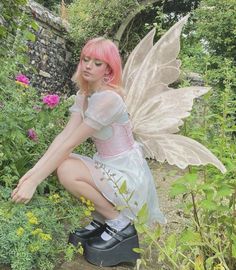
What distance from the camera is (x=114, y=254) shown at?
7.15 feet

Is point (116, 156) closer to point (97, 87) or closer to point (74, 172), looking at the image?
point (74, 172)

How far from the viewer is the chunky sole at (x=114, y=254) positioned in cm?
216

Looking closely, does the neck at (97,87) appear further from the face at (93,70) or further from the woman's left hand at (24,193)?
the woman's left hand at (24,193)

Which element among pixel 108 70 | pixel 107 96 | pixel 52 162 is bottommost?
pixel 52 162

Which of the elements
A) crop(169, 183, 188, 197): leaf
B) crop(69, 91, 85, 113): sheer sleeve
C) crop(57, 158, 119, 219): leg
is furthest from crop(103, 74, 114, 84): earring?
crop(169, 183, 188, 197): leaf

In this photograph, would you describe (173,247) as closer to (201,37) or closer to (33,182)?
(33,182)

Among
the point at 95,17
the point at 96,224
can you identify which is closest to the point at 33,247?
the point at 96,224

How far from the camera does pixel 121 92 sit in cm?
225

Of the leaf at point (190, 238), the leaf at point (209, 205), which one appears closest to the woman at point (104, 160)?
the leaf at point (190, 238)

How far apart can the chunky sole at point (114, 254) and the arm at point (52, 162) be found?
1.49 ft

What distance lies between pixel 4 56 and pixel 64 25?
4.31 m

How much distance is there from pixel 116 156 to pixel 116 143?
7 centimetres

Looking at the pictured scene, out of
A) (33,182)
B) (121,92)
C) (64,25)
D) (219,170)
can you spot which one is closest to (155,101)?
(121,92)

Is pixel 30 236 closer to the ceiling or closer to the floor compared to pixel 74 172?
closer to the floor
